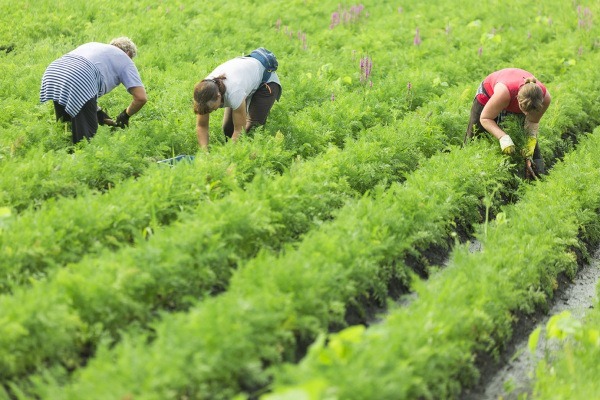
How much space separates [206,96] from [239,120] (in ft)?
2.33

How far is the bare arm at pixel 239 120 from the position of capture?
788 cm

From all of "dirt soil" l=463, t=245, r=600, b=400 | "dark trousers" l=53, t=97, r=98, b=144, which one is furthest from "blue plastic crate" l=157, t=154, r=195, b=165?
"dirt soil" l=463, t=245, r=600, b=400

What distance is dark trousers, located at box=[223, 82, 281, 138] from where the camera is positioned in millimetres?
8484

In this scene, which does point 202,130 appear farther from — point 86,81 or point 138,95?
point 86,81

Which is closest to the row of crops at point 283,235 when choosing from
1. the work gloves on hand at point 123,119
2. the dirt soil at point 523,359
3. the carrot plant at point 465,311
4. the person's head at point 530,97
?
the carrot plant at point 465,311

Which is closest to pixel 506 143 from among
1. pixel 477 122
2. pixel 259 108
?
pixel 477 122

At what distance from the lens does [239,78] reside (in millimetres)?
7848

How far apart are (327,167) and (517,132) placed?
101 inches

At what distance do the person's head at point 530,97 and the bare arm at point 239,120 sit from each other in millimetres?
2913

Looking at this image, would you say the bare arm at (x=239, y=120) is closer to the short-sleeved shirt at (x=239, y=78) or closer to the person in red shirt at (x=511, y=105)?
the short-sleeved shirt at (x=239, y=78)

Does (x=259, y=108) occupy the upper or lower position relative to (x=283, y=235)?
upper

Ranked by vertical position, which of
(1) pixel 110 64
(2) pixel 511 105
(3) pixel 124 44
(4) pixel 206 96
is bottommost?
(2) pixel 511 105

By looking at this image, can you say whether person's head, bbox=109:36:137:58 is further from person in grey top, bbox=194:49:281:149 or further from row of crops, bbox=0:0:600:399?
person in grey top, bbox=194:49:281:149

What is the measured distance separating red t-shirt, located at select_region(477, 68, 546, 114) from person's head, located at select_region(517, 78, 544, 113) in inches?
9.4
